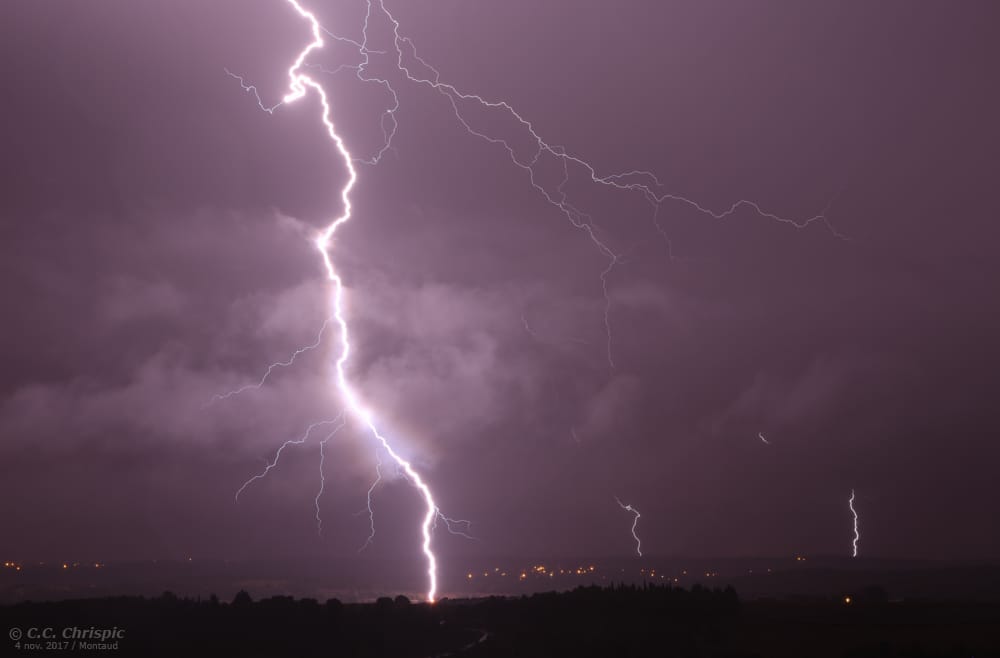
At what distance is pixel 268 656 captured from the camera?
32.2 m

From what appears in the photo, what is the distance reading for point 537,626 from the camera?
125 ft

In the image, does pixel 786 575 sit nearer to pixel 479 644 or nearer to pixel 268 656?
pixel 479 644

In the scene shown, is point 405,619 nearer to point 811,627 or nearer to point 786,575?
Answer: point 811,627

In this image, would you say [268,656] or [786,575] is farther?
[786,575]

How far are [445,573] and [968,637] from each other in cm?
9340

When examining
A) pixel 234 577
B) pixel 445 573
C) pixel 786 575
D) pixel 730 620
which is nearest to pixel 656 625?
pixel 730 620

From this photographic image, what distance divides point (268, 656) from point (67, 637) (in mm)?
7904

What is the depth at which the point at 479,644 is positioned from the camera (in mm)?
34938

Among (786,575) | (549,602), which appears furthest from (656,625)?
(786,575)

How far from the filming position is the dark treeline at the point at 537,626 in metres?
32.6

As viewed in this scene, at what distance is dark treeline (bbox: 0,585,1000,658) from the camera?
3256 centimetres

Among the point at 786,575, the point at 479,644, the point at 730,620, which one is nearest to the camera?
the point at 479,644

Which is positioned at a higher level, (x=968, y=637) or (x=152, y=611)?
(x=152, y=611)

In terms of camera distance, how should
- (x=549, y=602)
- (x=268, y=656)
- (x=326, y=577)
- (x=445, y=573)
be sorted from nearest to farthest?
1. (x=268, y=656)
2. (x=549, y=602)
3. (x=326, y=577)
4. (x=445, y=573)
